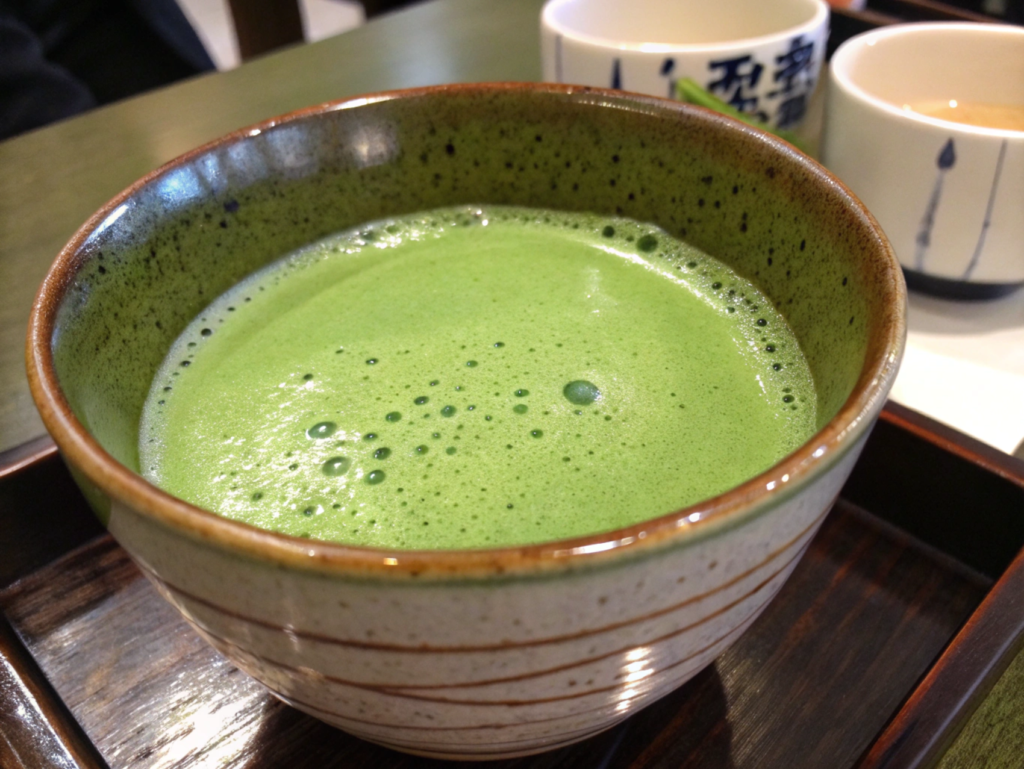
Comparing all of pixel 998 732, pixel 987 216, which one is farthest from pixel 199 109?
pixel 998 732

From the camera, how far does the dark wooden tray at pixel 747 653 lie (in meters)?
0.65

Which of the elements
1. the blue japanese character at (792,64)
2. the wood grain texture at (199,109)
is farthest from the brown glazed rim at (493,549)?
the blue japanese character at (792,64)

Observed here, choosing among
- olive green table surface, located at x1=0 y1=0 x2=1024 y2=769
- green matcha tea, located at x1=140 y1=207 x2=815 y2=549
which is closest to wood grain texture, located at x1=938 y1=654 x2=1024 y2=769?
green matcha tea, located at x1=140 y1=207 x2=815 y2=549

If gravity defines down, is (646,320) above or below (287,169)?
below

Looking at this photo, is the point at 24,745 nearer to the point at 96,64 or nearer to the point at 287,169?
the point at 287,169

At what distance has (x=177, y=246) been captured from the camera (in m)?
0.83

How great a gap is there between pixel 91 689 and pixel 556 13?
1145mm

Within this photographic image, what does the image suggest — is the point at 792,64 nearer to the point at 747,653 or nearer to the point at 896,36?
→ the point at 896,36

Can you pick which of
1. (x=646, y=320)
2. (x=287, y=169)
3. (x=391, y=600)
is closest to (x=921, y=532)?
(x=646, y=320)

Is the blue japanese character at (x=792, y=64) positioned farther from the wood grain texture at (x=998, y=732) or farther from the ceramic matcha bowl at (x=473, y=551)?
the wood grain texture at (x=998, y=732)

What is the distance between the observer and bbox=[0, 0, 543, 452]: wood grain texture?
1.27 meters

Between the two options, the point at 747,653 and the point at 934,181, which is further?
the point at 934,181

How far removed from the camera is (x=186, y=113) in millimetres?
1563

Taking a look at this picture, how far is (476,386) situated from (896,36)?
3.00 feet
